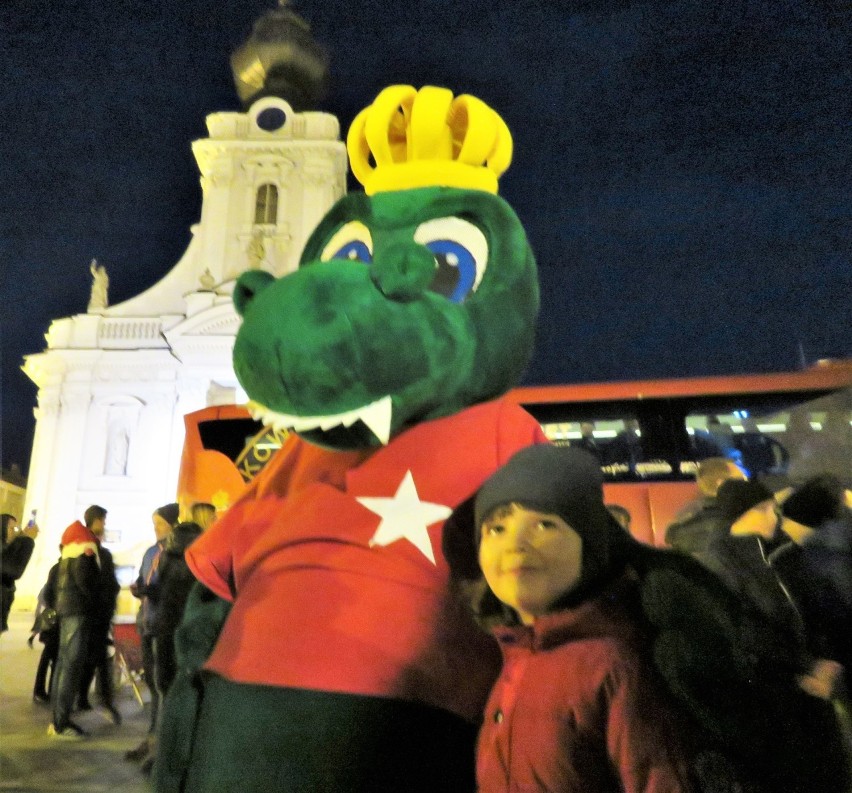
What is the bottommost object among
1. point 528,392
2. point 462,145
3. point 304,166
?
point 462,145

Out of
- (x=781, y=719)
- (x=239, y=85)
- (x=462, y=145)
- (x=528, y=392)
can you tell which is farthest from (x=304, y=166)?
(x=781, y=719)

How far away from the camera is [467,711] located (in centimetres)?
137

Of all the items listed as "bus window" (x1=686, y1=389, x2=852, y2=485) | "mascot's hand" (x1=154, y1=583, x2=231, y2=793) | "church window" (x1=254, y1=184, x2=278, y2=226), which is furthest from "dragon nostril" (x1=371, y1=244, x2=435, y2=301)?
"church window" (x1=254, y1=184, x2=278, y2=226)

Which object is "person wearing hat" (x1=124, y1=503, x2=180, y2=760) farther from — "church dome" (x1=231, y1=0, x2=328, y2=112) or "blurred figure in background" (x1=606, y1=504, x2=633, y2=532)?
"church dome" (x1=231, y1=0, x2=328, y2=112)

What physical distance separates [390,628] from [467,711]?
23 cm

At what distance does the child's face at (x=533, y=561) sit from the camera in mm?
1151

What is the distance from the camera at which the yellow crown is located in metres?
1.88

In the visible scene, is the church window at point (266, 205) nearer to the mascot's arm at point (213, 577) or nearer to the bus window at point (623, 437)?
the bus window at point (623, 437)

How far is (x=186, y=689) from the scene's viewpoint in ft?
5.15

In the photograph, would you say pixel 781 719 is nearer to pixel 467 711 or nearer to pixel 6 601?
pixel 467 711

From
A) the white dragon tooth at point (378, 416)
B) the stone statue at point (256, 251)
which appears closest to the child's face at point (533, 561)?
the white dragon tooth at point (378, 416)

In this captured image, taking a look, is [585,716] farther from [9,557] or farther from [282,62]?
[282,62]

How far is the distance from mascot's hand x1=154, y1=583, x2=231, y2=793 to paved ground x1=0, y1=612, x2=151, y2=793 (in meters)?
1.27

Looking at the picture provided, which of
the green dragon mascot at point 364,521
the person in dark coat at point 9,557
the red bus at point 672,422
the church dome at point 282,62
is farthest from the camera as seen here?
the church dome at point 282,62
